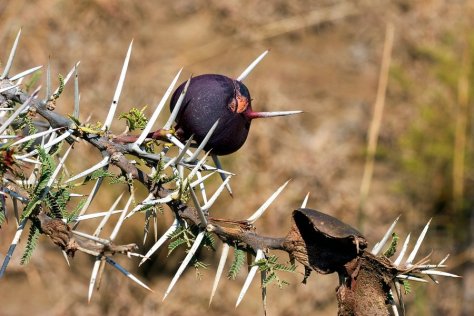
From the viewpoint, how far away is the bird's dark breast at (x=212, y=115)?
1296 mm

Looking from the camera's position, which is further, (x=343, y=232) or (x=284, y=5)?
(x=284, y=5)

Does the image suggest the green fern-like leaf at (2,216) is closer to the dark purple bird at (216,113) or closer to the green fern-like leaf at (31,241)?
the green fern-like leaf at (31,241)

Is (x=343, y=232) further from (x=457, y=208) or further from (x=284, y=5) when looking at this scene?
(x=284, y=5)

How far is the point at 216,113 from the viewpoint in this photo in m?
1.30

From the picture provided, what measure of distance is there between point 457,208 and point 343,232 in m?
3.39

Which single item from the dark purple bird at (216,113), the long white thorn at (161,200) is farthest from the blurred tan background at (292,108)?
the long white thorn at (161,200)

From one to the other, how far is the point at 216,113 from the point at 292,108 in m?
3.90

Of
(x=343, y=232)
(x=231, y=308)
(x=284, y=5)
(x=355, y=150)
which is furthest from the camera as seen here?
(x=284, y=5)

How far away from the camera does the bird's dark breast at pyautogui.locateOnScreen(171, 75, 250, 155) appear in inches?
51.0

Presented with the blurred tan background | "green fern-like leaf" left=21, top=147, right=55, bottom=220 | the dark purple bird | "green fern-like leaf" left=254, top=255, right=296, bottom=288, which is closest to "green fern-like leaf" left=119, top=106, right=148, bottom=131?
the dark purple bird

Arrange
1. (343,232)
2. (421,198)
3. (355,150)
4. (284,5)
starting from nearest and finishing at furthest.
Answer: (343,232), (421,198), (355,150), (284,5)

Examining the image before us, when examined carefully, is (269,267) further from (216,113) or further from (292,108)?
(292,108)

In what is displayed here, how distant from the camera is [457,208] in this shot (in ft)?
14.1

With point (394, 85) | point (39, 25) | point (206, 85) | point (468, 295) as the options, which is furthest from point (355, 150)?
point (206, 85)
